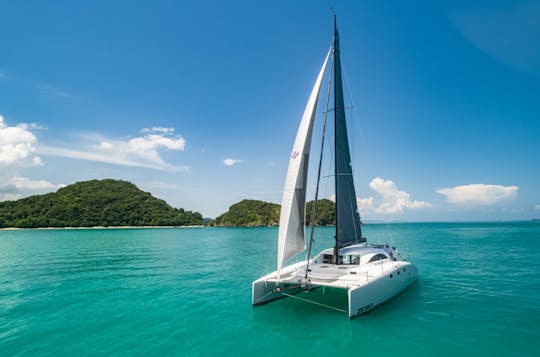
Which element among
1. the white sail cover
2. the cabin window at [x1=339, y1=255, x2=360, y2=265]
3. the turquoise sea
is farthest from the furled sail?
the turquoise sea

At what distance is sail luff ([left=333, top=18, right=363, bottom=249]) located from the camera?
578 inches

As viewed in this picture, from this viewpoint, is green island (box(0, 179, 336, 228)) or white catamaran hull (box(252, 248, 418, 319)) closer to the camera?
white catamaran hull (box(252, 248, 418, 319))

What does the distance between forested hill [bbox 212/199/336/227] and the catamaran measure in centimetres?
12831

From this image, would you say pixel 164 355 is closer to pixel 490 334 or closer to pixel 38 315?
pixel 38 315

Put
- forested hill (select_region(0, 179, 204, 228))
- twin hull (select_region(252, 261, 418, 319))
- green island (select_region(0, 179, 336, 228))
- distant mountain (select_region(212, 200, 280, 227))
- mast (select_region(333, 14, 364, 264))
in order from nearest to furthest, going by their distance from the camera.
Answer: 1. twin hull (select_region(252, 261, 418, 319))
2. mast (select_region(333, 14, 364, 264))
3. forested hill (select_region(0, 179, 204, 228))
4. green island (select_region(0, 179, 336, 228))
5. distant mountain (select_region(212, 200, 280, 227))

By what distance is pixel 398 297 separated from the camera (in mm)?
13547

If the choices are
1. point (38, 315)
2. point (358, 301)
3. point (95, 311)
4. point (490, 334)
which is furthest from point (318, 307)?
point (38, 315)

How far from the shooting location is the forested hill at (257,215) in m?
145

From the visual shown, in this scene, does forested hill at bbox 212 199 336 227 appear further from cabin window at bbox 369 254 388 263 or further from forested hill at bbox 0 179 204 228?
cabin window at bbox 369 254 388 263

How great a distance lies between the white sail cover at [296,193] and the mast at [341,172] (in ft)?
11.4

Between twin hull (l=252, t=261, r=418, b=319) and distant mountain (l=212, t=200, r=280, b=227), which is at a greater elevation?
distant mountain (l=212, t=200, r=280, b=227)

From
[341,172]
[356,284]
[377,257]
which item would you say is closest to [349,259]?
[377,257]

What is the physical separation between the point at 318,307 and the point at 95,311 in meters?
10.0

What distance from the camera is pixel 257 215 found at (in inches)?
5979
